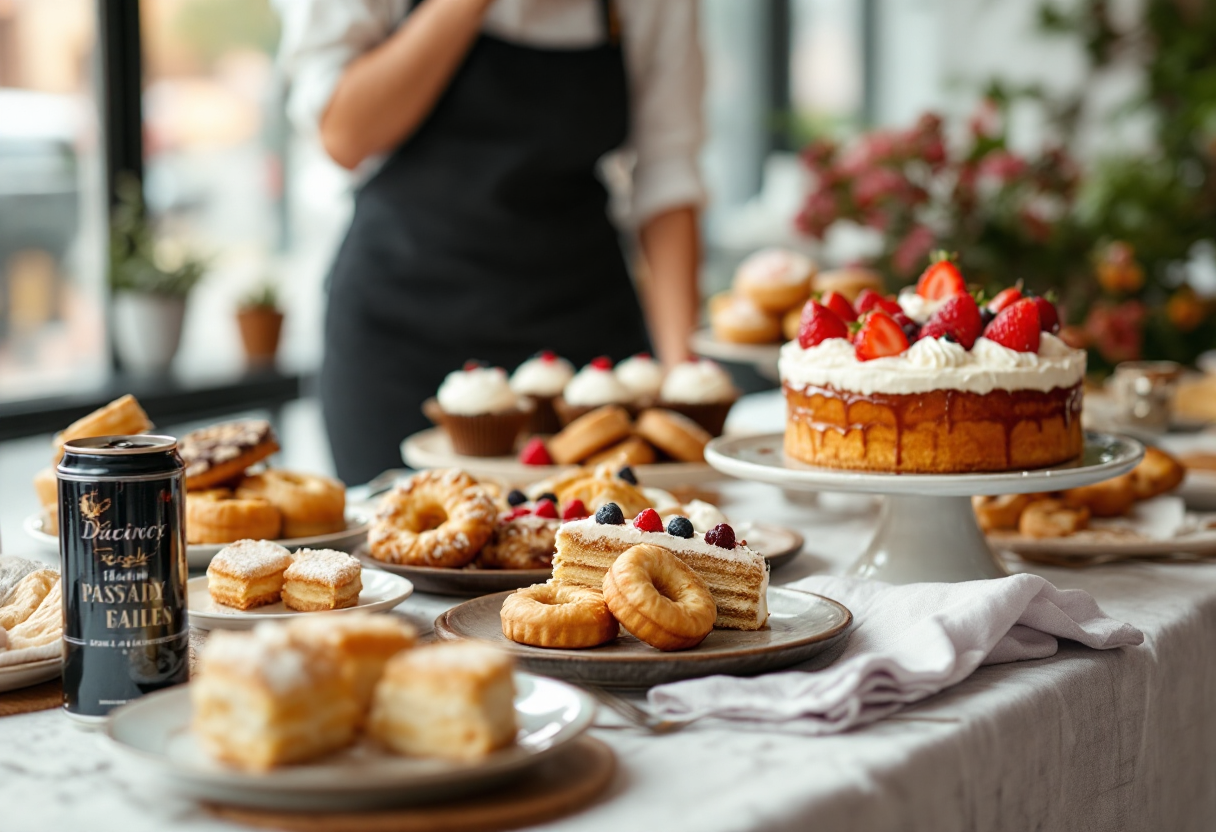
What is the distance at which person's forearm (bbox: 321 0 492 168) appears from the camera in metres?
2.46

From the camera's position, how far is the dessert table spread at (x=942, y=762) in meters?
0.90

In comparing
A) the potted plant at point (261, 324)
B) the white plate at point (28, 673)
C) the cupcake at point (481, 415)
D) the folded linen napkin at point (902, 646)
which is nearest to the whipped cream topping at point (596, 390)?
the cupcake at point (481, 415)

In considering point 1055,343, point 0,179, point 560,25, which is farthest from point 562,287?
point 0,179

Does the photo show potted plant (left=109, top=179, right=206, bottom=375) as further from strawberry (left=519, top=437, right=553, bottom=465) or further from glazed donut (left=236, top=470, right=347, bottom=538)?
glazed donut (left=236, top=470, right=347, bottom=538)

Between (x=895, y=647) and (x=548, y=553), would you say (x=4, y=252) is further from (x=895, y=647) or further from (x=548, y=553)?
(x=895, y=647)

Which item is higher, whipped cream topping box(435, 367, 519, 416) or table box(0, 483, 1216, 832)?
whipped cream topping box(435, 367, 519, 416)

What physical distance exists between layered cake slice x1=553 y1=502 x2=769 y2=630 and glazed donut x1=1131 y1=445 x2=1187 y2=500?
911 mm

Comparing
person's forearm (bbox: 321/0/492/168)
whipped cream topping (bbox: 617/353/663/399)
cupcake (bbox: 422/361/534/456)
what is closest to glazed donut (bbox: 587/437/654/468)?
cupcake (bbox: 422/361/534/456)

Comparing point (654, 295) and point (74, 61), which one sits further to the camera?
point (74, 61)

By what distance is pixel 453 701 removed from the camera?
32.9 inches

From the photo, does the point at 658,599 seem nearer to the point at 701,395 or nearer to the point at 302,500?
the point at 302,500

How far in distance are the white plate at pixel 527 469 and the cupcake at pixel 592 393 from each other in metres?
0.17

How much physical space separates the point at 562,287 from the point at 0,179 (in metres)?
2.00

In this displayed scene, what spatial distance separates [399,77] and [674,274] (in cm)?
80
